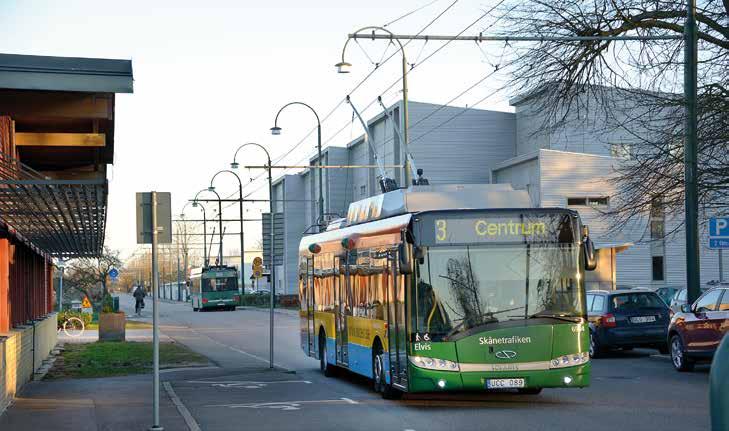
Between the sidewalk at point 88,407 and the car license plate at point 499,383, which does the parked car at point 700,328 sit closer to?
the car license plate at point 499,383

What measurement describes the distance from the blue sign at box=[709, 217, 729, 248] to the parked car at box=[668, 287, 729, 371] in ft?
4.25

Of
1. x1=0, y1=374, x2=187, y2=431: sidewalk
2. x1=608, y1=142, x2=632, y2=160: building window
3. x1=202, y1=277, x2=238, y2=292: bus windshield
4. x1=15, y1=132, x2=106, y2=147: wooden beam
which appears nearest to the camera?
x1=0, y1=374, x2=187, y2=431: sidewalk

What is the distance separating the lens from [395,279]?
52.4 ft

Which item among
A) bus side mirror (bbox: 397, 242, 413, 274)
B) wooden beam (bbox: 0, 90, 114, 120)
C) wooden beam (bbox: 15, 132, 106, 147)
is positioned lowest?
bus side mirror (bbox: 397, 242, 413, 274)

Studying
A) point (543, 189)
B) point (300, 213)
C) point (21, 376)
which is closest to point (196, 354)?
point (21, 376)

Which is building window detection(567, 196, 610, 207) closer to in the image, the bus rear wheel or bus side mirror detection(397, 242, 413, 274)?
the bus rear wheel

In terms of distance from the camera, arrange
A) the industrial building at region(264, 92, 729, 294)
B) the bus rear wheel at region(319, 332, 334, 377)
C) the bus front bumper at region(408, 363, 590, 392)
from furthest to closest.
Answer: the industrial building at region(264, 92, 729, 294) → the bus rear wheel at region(319, 332, 334, 377) → the bus front bumper at region(408, 363, 590, 392)

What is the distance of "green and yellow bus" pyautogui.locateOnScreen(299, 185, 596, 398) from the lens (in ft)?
49.1

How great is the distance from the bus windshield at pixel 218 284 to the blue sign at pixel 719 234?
194ft

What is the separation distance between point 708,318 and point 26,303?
43.3 ft

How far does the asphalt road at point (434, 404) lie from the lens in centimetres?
1362

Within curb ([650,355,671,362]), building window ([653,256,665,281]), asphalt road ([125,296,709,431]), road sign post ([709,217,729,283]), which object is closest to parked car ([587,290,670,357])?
curb ([650,355,671,362])

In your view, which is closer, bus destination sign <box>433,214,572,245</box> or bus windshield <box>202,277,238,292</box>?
bus destination sign <box>433,214,572,245</box>

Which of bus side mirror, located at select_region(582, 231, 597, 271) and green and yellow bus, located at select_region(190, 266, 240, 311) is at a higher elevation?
bus side mirror, located at select_region(582, 231, 597, 271)
